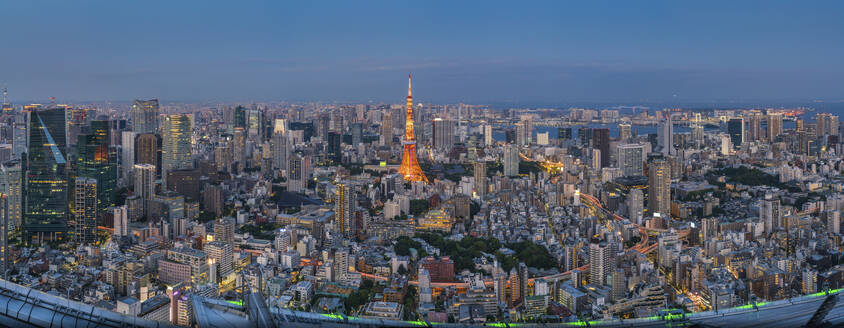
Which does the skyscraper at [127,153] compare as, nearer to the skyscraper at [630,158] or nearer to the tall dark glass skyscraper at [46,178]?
the tall dark glass skyscraper at [46,178]

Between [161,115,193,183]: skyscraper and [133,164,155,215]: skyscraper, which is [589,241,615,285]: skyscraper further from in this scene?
[161,115,193,183]: skyscraper

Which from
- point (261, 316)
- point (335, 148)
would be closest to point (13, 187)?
point (261, 316)

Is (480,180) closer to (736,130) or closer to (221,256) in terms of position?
(221,256)

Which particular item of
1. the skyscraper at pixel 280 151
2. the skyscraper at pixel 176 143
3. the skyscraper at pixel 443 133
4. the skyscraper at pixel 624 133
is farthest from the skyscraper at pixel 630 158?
the skyscraper at pixel 176 143

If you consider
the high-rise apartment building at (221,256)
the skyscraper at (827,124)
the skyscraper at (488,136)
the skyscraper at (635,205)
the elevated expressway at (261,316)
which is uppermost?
the skyscraper at (827,124)

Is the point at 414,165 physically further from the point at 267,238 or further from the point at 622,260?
the point at 622,260

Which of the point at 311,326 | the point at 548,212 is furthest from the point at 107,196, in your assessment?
the point at 311,326
